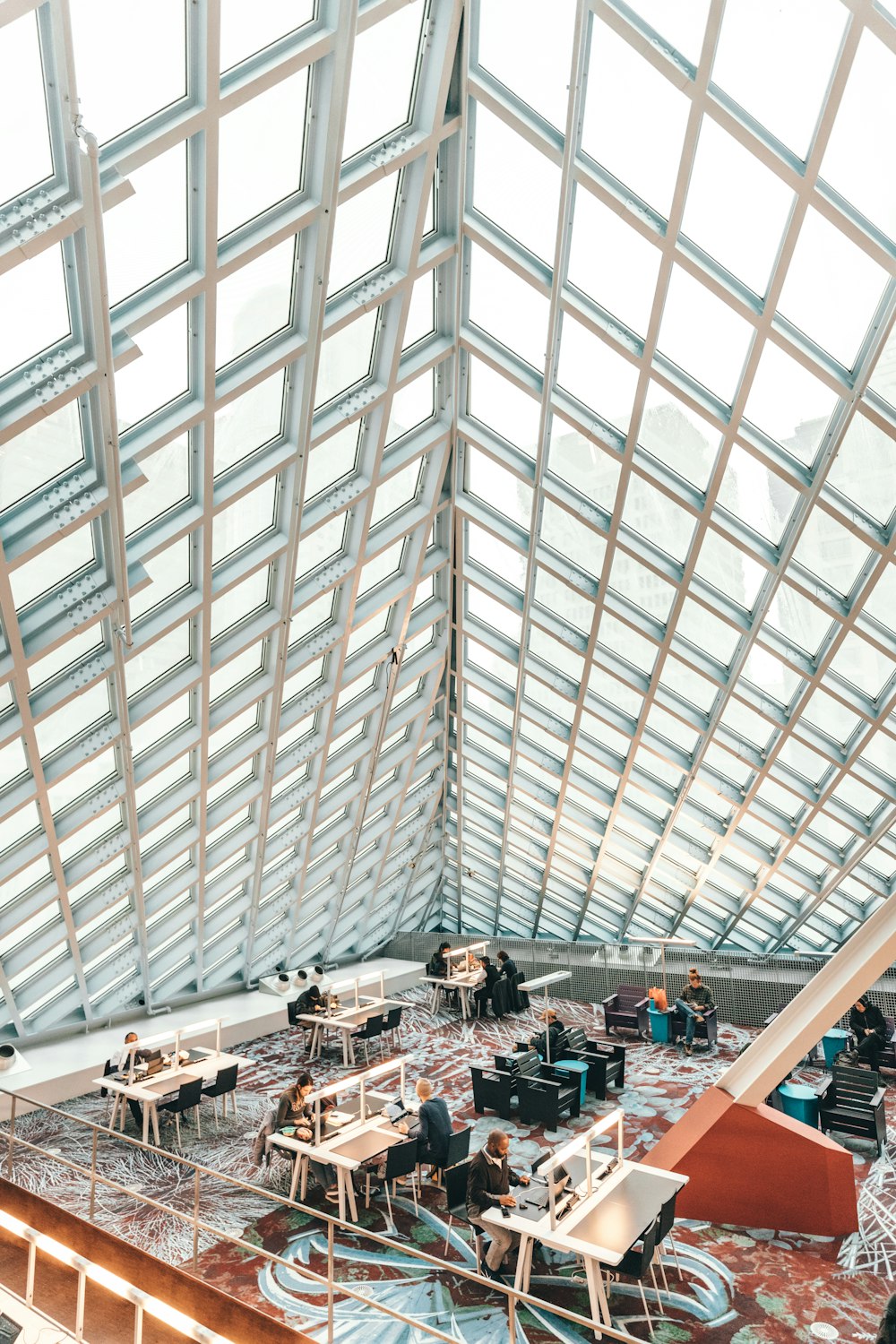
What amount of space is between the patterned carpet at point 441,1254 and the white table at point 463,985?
8059 millimetres

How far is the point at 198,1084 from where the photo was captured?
15.7 metres

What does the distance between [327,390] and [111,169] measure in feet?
17.2

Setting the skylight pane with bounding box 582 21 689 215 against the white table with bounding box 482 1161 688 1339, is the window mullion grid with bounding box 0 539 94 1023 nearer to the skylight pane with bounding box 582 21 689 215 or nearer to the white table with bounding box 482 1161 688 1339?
the skylight pane with bounding box 582 21 689 215

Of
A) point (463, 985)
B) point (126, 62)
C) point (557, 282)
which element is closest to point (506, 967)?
point (463, 985)

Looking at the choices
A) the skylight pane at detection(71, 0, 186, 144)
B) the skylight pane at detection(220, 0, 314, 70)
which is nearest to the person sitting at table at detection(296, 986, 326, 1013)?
the skylight pane at detection(71, 0, 186, 144)

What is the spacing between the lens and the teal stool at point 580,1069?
17391 mm

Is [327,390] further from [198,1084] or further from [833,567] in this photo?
[198,1084]

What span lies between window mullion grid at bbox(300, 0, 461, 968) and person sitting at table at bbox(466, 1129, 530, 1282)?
9870 millimetres

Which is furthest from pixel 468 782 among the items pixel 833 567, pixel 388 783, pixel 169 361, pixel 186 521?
pixel 169 361

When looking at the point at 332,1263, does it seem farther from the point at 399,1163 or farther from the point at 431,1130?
the point at 431,1130

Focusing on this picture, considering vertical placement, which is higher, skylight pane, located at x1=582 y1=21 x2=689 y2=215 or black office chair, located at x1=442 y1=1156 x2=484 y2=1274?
skylight pane, located at x1=582 y1=21 x2=689 y2=215

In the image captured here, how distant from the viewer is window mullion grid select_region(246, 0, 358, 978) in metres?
8.48

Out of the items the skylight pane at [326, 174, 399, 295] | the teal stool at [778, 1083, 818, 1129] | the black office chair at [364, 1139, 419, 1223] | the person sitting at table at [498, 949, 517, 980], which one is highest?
the skylight pane at [326, 174, 399, 295]

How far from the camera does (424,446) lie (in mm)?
15516
